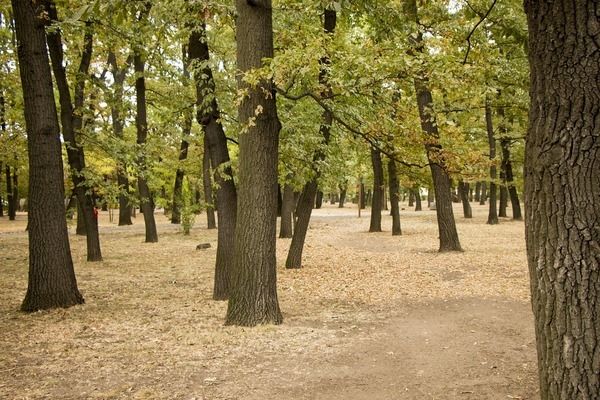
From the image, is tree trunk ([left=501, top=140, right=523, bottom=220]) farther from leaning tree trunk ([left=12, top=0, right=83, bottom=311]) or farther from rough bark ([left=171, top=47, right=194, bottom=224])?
leaning tree trunk ([left=12, top=0, right=83, bottom=311])

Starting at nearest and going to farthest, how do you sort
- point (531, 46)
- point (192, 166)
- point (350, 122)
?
point (531, 46) < point (350, 122) < point (192, 166)

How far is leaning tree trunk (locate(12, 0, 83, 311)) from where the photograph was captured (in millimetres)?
8477

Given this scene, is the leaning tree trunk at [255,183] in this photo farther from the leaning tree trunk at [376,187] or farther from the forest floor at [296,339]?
the leaning tree trunk at [376,187]

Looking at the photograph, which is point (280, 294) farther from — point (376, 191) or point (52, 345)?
point (376, 191)

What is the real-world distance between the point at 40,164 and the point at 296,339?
5.50 metres

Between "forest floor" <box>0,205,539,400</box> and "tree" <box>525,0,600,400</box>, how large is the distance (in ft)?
6.22

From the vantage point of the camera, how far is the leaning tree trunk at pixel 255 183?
7246 millimetres

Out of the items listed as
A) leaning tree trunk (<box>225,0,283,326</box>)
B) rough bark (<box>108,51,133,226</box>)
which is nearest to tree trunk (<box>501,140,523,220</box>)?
rough bark (<box>108,51,133,226</box>)

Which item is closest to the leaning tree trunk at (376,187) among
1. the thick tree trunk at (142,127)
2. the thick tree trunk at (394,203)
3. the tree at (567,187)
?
the thick tree trunk at (394,203)

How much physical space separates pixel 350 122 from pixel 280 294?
150 inches

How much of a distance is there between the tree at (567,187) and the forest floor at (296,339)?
6.22 feet

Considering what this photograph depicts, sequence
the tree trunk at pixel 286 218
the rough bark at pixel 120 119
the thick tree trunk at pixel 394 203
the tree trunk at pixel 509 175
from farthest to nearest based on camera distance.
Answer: the tree trunk at pixel 509 175
the thick tree trunk at pixel 394 203
the tree trunk at pixel 286 218
the rough bark at pixel 120 119

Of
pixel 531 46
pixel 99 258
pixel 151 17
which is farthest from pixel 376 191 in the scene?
pixel 531 46

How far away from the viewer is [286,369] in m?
5.70
